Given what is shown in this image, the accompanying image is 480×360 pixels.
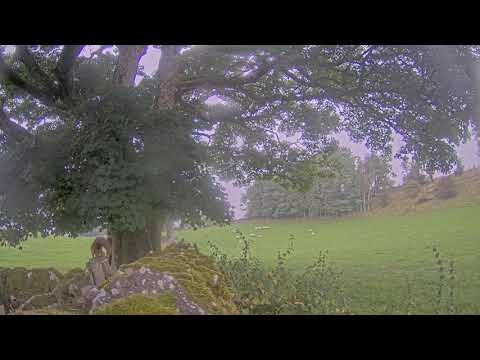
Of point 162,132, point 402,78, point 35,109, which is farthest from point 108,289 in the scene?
point 35,109

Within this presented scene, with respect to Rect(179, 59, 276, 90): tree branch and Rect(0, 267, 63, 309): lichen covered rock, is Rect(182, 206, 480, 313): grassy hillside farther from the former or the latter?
Rect(179, 59, 276, 90): tree branch

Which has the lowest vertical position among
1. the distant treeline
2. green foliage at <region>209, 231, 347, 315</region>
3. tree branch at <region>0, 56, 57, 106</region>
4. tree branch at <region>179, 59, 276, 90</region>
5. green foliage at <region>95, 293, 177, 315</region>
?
green foliage at <region>209, 231, 347, 315</region>

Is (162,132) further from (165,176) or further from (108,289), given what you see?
(108,289)

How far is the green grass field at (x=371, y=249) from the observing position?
25.4 ft

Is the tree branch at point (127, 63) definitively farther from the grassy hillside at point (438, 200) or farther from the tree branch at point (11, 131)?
the grassy hillside at point (438, 200)

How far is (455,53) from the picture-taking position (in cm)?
709

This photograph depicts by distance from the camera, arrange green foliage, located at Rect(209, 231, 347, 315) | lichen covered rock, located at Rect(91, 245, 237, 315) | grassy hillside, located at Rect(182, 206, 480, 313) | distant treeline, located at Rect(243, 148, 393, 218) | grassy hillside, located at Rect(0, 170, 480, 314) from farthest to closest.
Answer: distant treeline, located at Rect(243, 148, 393, 218) → grassy hillside, located at Rect(0, 170, 480, 314) → grassy hillside, located at Rect(182, 206, 480, 313) → green foliage, located at Rect(209, 231, 347, 315) → lichen covered rock, located at Rect(91, 245, 237, 315)

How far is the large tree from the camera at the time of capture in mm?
5961

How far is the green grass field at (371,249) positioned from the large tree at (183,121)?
2123 millimetres

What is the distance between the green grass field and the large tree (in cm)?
212

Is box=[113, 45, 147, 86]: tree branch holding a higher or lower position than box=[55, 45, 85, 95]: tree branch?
higher

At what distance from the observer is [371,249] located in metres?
13.2

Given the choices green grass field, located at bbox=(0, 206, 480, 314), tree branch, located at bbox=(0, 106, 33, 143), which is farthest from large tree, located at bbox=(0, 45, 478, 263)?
green grass field, located at bbox=(0, 206, 480, 314)

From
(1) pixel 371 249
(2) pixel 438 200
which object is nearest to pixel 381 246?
(1) pixel 371 249
